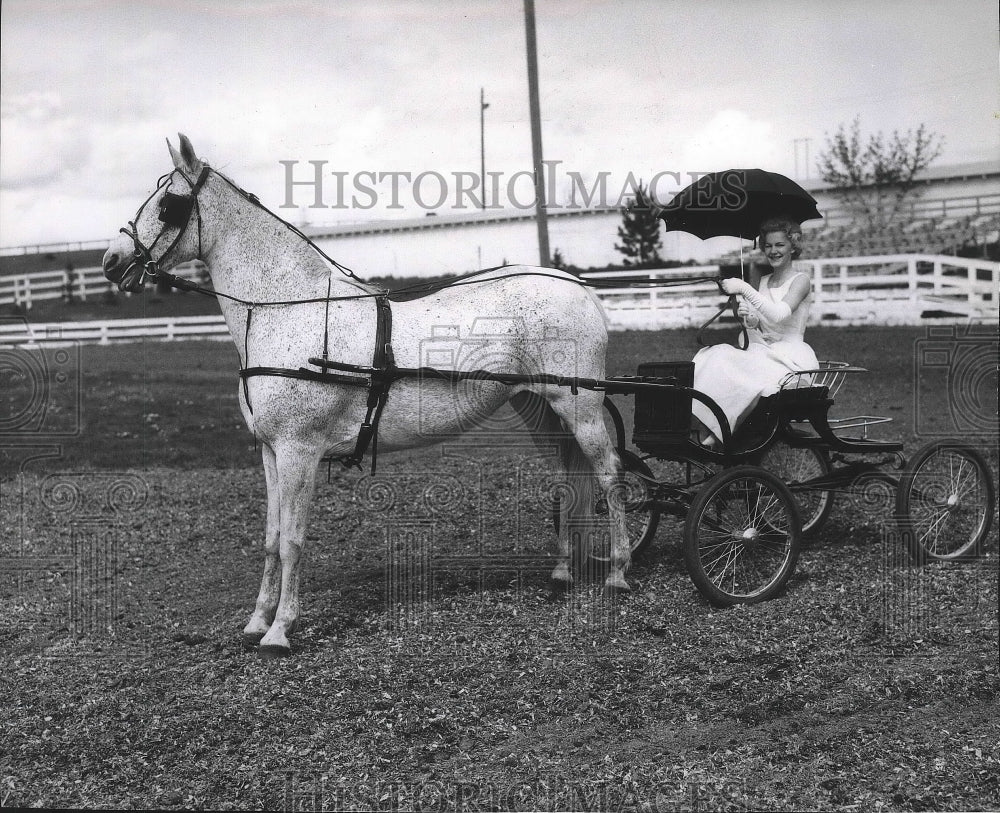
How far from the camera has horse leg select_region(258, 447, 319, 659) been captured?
5.24 metres

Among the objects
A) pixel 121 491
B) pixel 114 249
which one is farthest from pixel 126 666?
pixel 121 491

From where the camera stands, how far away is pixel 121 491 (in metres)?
9.52

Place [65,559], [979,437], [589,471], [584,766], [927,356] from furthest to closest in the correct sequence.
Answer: [927,356] < [979,437] < [65,559] < [589,471] < [584,766]

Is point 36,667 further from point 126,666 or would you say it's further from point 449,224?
point 449,224

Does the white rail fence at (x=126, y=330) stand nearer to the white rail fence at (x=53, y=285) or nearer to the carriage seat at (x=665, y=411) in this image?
the white rail fence at (x=53, y=285)

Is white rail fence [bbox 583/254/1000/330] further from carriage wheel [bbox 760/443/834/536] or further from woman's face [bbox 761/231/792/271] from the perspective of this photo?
woman's face [bbox 761/231/792/271]

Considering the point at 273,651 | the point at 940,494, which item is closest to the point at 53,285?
the point at 273,651

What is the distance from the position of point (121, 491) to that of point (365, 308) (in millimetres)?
5228

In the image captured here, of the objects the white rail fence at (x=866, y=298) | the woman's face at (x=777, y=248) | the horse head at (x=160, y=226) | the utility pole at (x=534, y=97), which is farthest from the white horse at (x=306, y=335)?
the white rail fence at (x=866, y=298)

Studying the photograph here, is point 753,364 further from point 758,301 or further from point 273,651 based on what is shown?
point 273,651

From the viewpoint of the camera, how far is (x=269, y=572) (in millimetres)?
5574

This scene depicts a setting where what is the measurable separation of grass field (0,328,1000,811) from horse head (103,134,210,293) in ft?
7.07

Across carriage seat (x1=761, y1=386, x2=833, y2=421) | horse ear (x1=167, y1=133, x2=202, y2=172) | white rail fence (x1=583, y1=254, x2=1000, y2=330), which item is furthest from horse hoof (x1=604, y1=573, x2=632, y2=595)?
white rail fence (x1=583, y1=254, x2=1000, y2=330)

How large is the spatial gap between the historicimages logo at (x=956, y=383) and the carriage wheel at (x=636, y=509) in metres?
5.21
